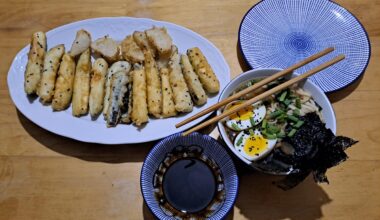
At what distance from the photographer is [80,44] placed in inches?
68.2

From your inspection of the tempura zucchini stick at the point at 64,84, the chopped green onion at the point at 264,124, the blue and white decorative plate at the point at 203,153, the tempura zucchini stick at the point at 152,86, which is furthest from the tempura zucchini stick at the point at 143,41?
the chopped green onion at the point at 264,124

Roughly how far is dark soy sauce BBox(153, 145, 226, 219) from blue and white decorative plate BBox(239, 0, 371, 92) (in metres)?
0.57

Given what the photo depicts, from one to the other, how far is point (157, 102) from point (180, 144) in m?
0.27

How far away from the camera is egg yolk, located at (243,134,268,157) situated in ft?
4.58

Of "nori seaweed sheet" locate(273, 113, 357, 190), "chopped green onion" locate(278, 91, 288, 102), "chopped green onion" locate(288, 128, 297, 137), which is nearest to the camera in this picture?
"nori seaweed sheet" locate(273, 113, 357, 190)

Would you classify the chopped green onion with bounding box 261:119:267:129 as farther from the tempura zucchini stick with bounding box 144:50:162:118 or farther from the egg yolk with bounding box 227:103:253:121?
the tempura zucchini stick with bounding box 144:50:162:118

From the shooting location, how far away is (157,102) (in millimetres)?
1629

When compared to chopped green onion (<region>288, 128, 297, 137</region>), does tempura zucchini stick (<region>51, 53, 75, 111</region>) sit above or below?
below

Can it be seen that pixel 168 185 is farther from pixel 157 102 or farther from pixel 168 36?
pixel 168 36

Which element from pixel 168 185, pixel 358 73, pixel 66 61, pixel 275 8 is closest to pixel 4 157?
pixel 66 61

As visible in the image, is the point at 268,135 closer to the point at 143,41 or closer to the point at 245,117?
the point at 245,117

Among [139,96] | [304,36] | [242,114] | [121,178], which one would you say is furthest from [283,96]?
[121,178]

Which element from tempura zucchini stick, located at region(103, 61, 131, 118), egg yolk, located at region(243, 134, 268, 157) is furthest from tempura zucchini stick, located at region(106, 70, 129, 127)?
egg yolk, located at region(243, 134, 268, 157)

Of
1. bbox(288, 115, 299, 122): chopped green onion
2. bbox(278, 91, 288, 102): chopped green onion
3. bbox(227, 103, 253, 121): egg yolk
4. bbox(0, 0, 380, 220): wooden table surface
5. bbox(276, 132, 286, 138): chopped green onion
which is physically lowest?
bbox(0, 0, 380, 220): wooden table surface
